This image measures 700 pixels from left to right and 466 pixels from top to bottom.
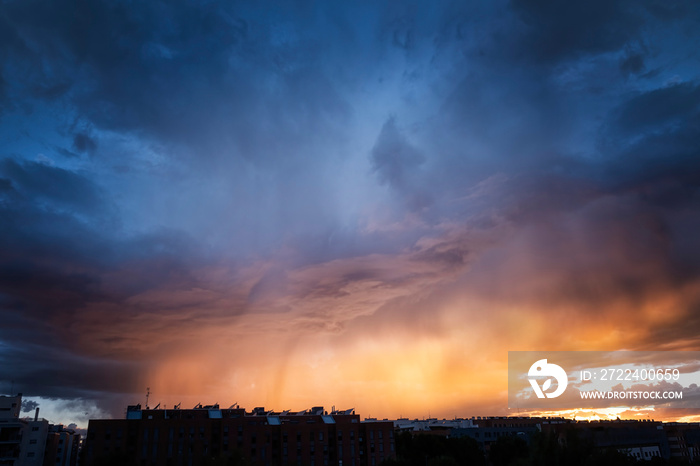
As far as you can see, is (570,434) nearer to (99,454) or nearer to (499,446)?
(499,446)

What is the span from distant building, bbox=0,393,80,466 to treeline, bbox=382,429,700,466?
9840 cm

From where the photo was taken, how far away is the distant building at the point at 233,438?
380 ft

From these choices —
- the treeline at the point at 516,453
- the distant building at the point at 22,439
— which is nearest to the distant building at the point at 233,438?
the treeline at the point at 516,453

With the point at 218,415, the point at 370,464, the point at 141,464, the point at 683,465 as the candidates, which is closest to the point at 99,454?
the point at 141,464

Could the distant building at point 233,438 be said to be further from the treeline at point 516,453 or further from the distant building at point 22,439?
the distant building at point 22,439

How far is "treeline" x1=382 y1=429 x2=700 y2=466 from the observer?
218ft

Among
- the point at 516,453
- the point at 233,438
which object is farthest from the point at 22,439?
the point at 516,453

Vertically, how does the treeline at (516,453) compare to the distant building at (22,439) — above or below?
below

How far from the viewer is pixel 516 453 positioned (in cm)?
13300

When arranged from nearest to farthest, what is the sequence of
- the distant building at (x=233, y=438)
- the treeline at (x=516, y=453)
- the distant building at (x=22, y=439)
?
the treeline at (x=516, y=453)
the distant building at (x=233, y=438)
the distant building at (x=22, y=439)

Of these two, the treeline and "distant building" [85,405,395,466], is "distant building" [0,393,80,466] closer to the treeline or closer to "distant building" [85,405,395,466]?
"distant building" [85,405,395,466]

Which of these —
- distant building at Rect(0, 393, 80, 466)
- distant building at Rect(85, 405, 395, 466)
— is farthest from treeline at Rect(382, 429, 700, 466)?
distant building at Rect(0, 393, 80, 466)

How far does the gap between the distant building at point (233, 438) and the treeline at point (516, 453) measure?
1079 cm

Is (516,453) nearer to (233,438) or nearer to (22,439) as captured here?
(233,438)
